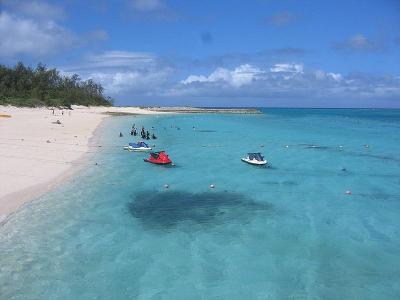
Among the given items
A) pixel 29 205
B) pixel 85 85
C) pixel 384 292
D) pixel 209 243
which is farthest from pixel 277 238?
pixel 85 85

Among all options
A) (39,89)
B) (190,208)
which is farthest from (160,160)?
(39,89)

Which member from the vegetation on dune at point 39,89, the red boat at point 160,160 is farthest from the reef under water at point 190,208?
the vegetation on dune at point 39,89

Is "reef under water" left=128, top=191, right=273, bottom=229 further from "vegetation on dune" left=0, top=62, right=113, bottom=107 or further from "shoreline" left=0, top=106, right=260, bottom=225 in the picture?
"vegetation on dune" left=0, top=62, right=113, bottom=107

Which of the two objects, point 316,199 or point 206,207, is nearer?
point 206,207

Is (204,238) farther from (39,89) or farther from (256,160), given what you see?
(39,89)

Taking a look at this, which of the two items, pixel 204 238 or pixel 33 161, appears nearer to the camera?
pixel 204 238

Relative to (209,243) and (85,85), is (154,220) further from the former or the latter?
(85,85)
